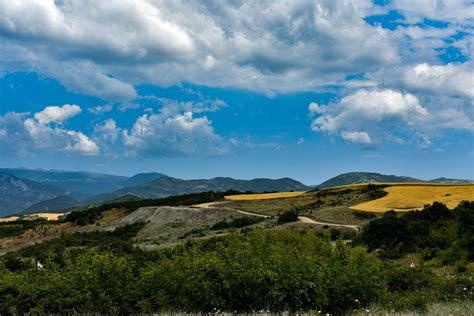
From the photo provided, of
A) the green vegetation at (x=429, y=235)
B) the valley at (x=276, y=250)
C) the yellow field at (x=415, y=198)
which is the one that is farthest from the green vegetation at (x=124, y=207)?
the green vegetation at (x=429, y=235)

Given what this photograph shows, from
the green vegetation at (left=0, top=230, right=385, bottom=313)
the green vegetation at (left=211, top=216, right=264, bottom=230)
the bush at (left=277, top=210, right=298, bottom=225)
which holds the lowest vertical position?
the green vegetation at (left=211, top=216, right=264, bottom=230)

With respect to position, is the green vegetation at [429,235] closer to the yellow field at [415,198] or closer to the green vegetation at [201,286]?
the green vegetation at [201,286]

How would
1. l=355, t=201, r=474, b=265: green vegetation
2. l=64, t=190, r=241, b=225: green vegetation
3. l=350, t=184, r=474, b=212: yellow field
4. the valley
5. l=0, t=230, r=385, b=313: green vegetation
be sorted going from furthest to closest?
l=64, t=190, r=241, b=225: green vegetation, l=350, t=184, r=474, b=212: yellow field, l=355, t=201, r=474, b=265: green vegetation, the valley, l=0, t=230, r=385, b=313: green vegetation

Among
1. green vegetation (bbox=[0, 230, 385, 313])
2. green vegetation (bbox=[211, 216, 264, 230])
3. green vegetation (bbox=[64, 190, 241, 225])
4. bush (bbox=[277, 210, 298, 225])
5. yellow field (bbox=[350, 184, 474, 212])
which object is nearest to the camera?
green vegetation (bbox=[0, 230, 385, 313])

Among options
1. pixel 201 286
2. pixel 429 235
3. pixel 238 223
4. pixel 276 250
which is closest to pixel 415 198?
pixel 238 223

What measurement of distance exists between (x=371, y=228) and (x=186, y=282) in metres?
26.6

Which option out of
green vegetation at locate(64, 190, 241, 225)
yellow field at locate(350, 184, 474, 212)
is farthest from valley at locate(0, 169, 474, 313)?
green vegetation at locate(64, 190, 241, 225)

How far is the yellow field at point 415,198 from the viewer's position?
5814 centimetres

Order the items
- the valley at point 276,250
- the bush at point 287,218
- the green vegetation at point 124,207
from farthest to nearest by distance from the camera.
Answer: the green vegetation at point 124,207 < the bush at point 287,218 < the valley at point 276,250

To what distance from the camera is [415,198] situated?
6475 centimetres

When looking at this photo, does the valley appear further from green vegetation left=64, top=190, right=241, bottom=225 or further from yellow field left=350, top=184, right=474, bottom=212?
green vegetation left=64, top=190, right=241, bottom=225

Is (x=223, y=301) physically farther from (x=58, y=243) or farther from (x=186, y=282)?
(x=58, y=243)

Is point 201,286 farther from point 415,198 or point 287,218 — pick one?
point 415,198

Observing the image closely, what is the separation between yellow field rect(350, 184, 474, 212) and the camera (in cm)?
5814
